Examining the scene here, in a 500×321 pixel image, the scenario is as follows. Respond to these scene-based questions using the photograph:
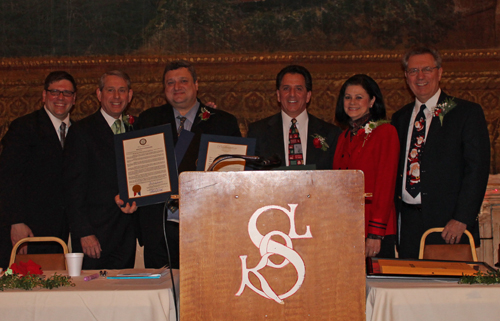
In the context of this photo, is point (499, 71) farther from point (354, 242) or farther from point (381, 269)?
point (354, 242)

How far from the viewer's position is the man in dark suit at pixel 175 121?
3490mm

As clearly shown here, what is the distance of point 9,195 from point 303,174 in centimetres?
284

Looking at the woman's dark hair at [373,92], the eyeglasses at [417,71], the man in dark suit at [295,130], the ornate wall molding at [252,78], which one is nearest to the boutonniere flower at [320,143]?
the man in dark suit at [295,130]

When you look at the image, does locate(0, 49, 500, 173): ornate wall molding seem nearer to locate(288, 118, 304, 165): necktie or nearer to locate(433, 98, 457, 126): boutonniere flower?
locate(288, 118, 304, 165): necktie

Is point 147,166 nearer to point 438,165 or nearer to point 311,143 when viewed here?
point 311,143

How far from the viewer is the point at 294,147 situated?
381cm

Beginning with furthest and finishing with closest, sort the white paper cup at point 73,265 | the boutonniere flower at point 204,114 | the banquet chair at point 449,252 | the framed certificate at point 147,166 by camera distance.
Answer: the boutonniere flower at point 204,114
the framed certificate at point 147,166
the banquet chair at point 449,252
the white paper cup at point 73,265

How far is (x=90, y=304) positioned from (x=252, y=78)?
3.21 meters

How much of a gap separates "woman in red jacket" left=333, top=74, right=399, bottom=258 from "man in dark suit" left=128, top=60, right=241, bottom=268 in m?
0.87

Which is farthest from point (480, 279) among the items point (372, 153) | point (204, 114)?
point (204, 114)

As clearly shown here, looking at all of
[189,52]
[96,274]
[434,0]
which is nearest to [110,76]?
[189,52]

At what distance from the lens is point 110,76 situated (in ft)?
12.7

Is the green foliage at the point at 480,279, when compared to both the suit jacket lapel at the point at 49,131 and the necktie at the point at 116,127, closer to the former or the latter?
the necktie at the point at 116,127

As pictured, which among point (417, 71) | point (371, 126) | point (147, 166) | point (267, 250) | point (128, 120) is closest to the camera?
point (267, 250)
